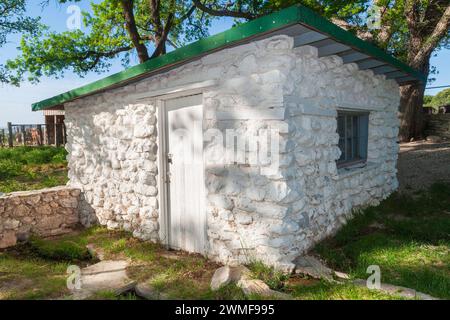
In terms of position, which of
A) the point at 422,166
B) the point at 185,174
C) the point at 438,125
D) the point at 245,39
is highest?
the point at 245,39

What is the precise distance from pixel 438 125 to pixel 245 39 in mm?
12570

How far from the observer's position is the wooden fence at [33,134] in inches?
611

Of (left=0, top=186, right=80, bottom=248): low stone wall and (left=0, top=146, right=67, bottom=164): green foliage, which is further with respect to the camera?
(left=0, top=146, right=67, bottom=164): green foliage

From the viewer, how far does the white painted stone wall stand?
335 cm

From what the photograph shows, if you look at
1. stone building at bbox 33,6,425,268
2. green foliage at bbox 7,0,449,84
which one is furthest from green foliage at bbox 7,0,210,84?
stone building at bbox 33,6,425,268

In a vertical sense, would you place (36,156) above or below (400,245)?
above

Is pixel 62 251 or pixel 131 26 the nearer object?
pixel 62 251

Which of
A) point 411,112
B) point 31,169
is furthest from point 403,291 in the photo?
point 31,169

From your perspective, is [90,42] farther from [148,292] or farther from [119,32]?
[148,292]

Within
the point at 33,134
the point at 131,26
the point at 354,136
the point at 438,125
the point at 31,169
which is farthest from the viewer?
the point at 33,134

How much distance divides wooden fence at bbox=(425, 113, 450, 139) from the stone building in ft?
28.3

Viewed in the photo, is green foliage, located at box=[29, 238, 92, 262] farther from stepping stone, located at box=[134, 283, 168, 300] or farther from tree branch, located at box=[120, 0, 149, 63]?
tree branch, located at box=[120, 0, 149, 63]

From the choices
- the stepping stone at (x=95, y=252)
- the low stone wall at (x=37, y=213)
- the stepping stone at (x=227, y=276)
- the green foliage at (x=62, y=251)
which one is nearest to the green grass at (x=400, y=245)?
the stepping stone at (x=227, y=276)

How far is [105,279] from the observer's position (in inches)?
143
